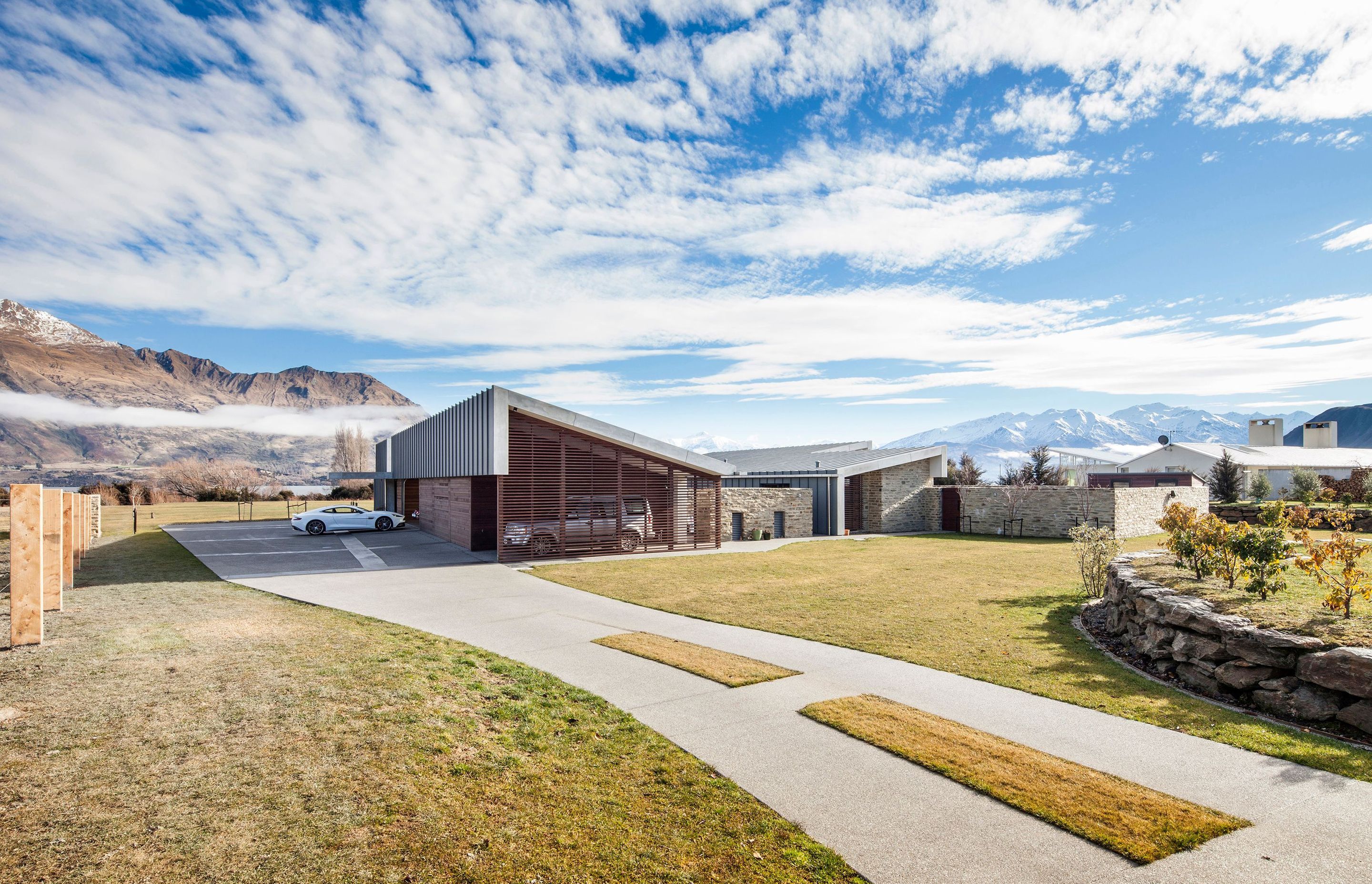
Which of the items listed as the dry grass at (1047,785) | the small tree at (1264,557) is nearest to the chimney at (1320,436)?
the small tree at (1264,557)

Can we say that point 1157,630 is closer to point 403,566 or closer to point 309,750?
point 309,750

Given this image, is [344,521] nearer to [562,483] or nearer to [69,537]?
[562,483]

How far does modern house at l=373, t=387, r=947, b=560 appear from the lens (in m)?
18.8

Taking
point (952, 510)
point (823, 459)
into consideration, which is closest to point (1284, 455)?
point (952, 510)

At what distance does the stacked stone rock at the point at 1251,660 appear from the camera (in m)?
6.04

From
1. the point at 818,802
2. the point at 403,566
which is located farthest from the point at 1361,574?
the point at 403,566

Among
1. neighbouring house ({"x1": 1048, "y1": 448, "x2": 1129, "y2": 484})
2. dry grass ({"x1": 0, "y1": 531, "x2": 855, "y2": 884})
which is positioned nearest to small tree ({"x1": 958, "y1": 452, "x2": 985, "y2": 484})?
neighbouring house ({"x1": 1048, "y1": 448, "x2": 1129, "y2": 484})

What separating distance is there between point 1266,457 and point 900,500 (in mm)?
38402

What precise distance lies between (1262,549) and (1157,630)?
173cm

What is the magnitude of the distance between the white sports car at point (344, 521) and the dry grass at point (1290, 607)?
85.9ft

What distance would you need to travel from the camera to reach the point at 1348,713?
5.98 metres

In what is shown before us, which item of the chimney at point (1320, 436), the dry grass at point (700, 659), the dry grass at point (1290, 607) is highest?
the chimney at point (1320, 436)

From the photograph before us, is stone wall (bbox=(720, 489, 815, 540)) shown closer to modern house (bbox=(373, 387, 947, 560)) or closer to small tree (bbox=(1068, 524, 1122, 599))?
modern house (bbox=(373, 387, 947, 560))

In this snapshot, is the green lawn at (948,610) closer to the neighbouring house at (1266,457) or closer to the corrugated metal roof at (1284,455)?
the neighbouring house at (1266,457)
